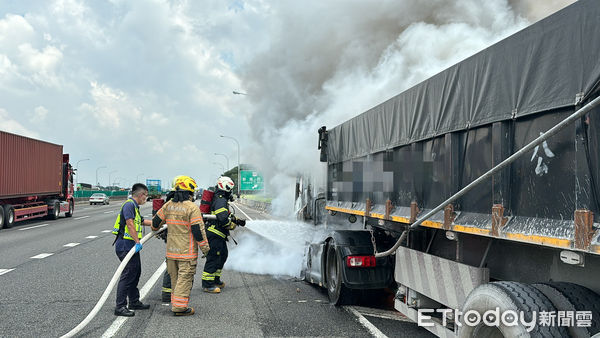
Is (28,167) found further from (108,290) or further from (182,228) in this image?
(108,290)

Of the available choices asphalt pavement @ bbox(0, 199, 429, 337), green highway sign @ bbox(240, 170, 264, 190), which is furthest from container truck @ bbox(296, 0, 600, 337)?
green highway sign @ bbox(240, 170, 264, 190)

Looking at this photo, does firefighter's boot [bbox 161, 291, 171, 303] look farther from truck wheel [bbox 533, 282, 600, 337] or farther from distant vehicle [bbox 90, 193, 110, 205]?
distant vehicle [bbox 90, 193, 110, 205]

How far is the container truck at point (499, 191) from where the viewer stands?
2613mm

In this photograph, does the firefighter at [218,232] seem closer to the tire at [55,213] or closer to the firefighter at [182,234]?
the firefighter at [182,234]

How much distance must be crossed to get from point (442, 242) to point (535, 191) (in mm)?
1500

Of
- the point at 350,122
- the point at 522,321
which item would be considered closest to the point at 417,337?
the point at 522,321

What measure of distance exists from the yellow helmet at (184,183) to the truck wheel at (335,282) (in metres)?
2.02

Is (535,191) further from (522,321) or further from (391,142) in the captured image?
(391,142)

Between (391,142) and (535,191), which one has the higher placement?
(391,142)

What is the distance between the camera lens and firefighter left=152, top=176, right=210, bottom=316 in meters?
5.69

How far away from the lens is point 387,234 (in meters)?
5.72

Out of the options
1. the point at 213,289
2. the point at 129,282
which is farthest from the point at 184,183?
the point at 213,289

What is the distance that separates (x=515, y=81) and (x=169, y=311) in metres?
4.73

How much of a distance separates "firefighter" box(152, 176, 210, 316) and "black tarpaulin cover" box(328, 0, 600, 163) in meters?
2.58
